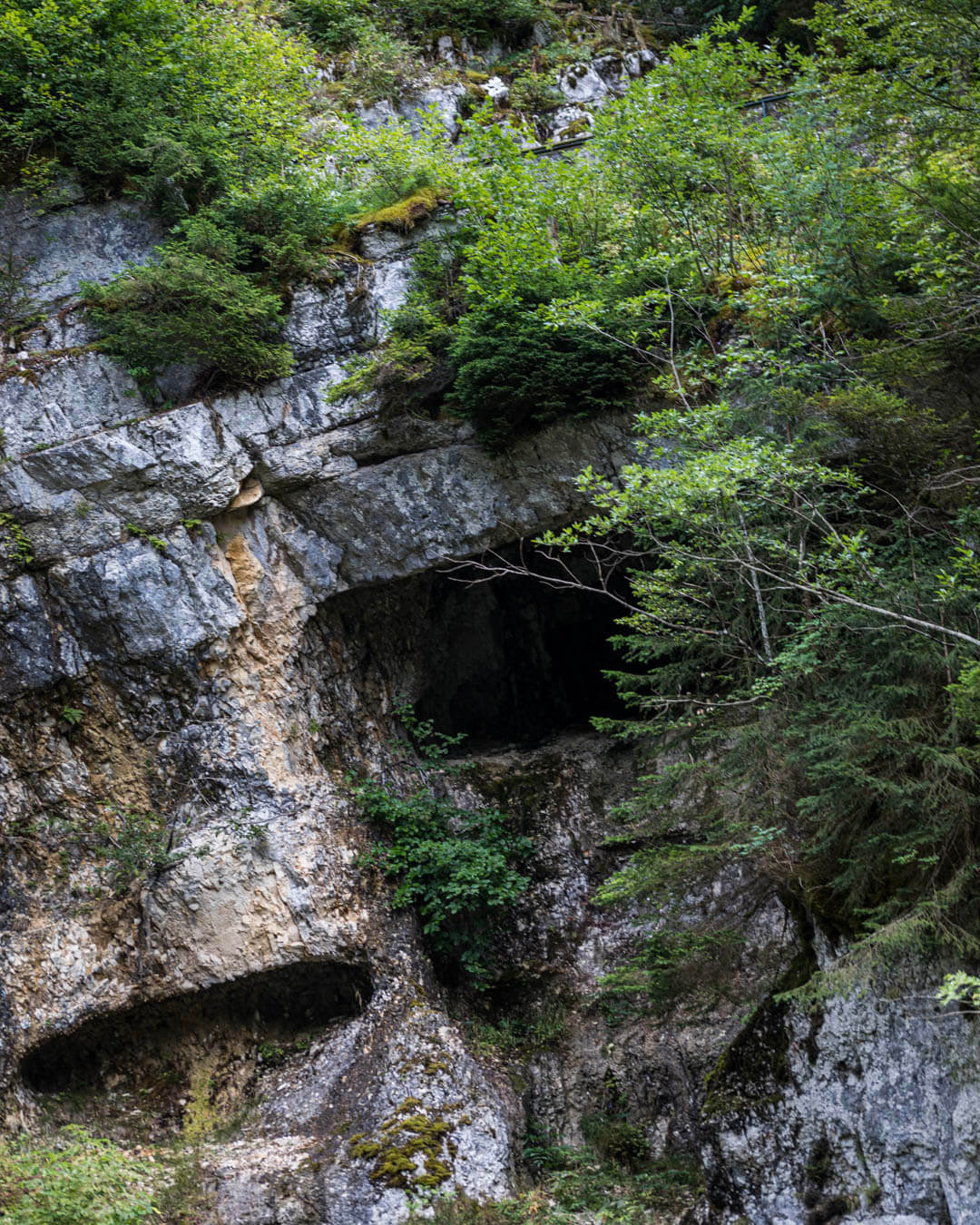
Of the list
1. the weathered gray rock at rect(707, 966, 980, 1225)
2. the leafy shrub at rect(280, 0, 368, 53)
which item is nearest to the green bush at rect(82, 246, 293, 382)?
the leafy shrub at rect(280, 0, 368, 53)

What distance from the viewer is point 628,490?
7.03 m

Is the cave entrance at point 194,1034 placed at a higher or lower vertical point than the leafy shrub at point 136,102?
lower

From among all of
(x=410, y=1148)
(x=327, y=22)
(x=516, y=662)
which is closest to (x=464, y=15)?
(x=327, y=22)

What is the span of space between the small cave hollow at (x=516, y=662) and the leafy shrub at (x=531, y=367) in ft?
11.0

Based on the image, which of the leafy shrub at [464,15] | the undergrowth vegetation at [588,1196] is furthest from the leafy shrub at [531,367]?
the leafy shrub at [464,15]

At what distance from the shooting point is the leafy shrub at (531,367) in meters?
9.33

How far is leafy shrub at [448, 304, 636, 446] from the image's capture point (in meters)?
9.33

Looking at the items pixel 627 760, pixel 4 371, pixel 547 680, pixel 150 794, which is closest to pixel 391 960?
pixel 150 794

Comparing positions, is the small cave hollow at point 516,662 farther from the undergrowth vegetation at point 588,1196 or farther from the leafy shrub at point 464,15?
the leafy shrub at point 464,15

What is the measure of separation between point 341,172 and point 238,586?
5653mm

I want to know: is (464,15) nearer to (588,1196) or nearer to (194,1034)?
(194,1034)

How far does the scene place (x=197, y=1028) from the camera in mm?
9258

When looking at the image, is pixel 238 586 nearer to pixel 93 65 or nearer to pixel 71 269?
pixel 71 269

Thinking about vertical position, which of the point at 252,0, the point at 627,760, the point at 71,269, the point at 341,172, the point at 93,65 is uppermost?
the point at 252,0
